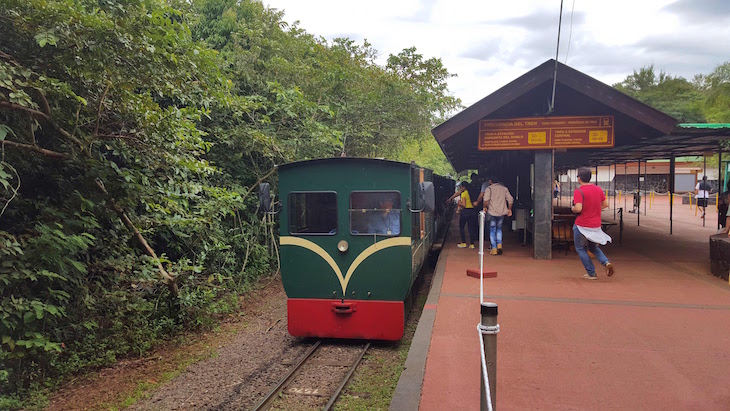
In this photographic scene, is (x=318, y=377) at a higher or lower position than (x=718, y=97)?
lower

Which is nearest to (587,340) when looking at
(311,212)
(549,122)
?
(311,212)

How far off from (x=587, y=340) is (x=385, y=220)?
9.59 feet

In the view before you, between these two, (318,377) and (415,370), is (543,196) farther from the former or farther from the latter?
(415,370)

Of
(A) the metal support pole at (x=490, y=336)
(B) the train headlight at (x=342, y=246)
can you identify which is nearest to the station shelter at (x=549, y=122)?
(B) the train headlight at (x=342, y=246)

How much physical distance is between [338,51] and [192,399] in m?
15.7

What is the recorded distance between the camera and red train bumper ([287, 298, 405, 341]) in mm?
6887

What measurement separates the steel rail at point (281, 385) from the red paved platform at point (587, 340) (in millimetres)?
1811

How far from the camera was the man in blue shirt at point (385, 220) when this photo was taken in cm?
683

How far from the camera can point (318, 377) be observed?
6129 mm

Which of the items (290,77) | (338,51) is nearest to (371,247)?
(290,77)

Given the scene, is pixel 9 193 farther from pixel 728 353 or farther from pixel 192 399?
pixel 728 353

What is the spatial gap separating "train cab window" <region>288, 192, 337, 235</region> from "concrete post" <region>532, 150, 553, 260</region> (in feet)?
17.0

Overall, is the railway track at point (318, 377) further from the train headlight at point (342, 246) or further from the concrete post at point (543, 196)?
the concrete post at point (543, 196)

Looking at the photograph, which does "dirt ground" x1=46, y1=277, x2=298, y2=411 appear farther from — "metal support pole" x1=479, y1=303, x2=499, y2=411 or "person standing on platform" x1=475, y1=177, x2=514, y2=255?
"person standing on platform" x1=475, y1=177, x2=514, y2=255
